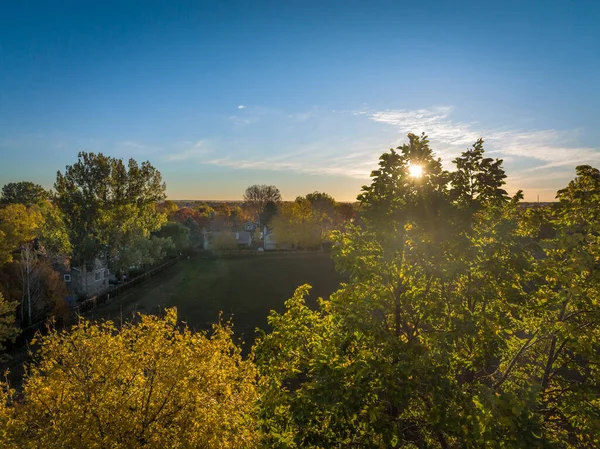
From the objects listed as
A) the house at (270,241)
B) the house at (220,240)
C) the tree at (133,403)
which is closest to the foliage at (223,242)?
the house at (220,240)

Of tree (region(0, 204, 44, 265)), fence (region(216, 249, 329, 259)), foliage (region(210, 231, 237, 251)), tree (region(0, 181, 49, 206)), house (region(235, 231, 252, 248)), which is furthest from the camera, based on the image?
tree (region(0, 181, 49, 206))

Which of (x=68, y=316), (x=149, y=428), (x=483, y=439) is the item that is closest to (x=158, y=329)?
(x=149, y=428)

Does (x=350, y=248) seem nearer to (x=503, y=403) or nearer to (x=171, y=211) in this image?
(x=503, y=403)

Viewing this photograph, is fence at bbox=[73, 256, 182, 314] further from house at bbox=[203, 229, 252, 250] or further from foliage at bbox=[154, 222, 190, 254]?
house at bbox=[203, 229, 252, 250]

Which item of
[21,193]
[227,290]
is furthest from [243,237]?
[21,193]

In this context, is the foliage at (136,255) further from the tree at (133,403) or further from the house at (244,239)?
the house at (244,239)

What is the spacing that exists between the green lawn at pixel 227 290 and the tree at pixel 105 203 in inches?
257

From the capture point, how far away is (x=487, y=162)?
895 centimetres

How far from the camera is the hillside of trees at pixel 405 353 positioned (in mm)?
6133

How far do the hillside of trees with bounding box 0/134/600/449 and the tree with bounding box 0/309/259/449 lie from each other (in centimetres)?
4

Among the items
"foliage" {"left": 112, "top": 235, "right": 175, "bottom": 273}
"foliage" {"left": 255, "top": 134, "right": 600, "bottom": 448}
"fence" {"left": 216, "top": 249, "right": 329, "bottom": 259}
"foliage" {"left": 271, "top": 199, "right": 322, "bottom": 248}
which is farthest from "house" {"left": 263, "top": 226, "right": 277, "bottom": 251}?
"foliage" {"left": 255, "top": 134, "right": 600, "bottom": 448}

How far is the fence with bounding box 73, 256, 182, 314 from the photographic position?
3300 cm

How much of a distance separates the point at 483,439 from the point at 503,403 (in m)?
0.80

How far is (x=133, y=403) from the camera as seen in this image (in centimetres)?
827
